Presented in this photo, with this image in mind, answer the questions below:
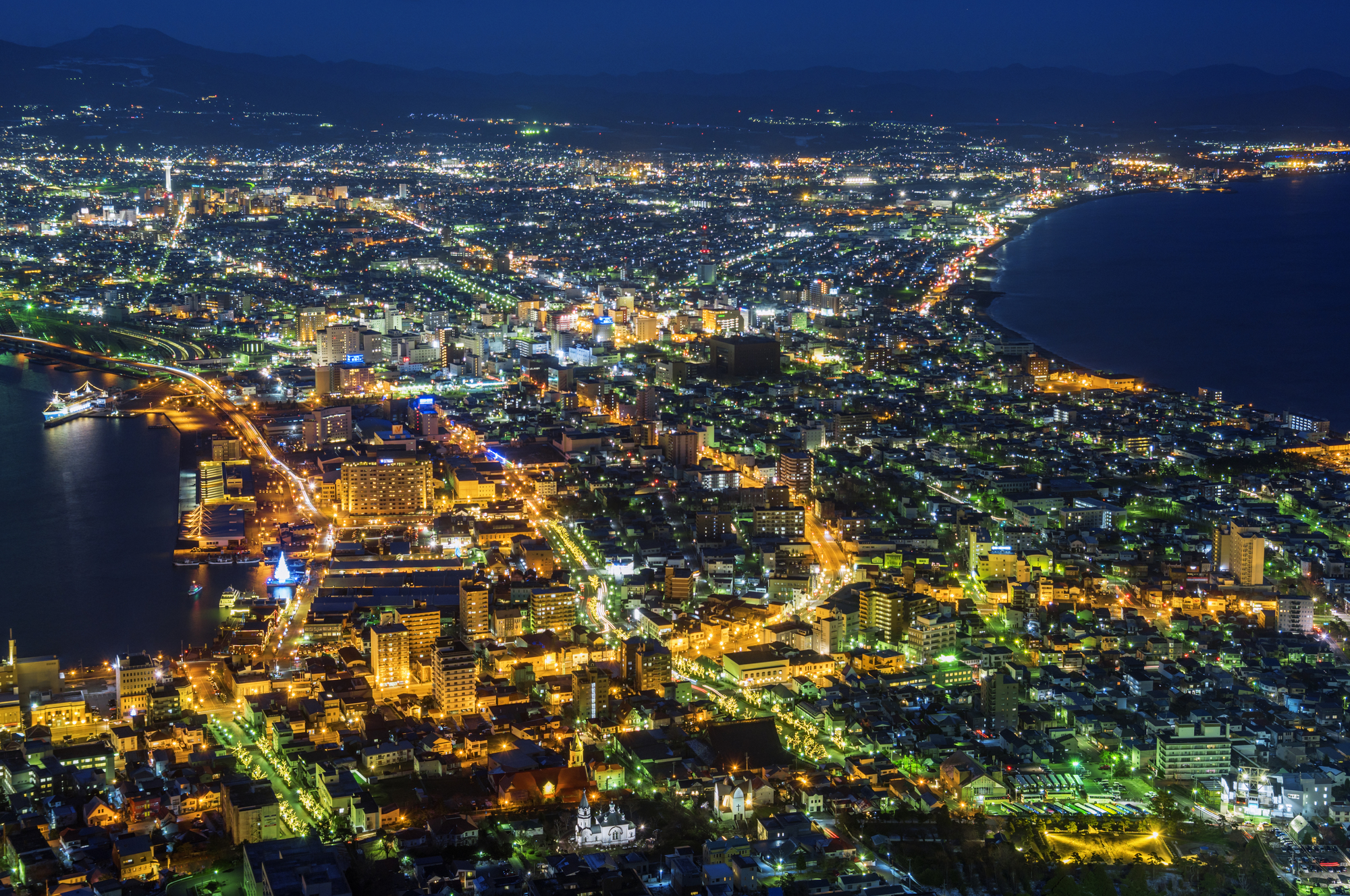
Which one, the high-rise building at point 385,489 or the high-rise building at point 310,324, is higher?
the high-rise building at point 310,324

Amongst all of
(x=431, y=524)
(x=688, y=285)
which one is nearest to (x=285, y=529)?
(x=431, y=524)

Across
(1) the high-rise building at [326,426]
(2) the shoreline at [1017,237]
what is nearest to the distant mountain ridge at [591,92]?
(2) the shoreline at [1017,237]

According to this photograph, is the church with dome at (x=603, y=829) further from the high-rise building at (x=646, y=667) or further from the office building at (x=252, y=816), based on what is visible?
the high-rise building at (x=646, y=667)

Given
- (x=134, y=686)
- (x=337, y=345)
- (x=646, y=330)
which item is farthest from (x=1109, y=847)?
(x=646, y=330)

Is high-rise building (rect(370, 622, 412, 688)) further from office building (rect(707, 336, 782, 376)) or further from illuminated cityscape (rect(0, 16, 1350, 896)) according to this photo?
office building (rect(707, 336, 782, 376))

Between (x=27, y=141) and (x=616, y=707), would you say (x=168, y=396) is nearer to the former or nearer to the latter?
(x=616, y=707)

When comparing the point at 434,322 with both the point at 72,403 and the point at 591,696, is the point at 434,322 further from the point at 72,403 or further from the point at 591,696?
the point at 591,696
